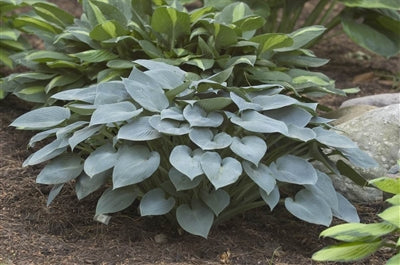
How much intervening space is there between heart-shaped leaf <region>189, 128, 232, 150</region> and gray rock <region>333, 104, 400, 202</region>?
1.06m

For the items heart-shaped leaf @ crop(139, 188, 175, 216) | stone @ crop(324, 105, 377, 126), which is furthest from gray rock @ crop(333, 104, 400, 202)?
heart-shaped leaf @ crop(139, 188, 175, 216)

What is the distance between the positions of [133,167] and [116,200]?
310 millimetres

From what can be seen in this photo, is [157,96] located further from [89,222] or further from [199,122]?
[89,222]

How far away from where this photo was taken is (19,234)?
3.55 meters

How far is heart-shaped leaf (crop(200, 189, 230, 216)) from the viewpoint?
3326 mm

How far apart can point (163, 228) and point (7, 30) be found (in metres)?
2.21

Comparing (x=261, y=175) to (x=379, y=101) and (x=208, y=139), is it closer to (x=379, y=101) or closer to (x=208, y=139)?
(x=208, y=139)

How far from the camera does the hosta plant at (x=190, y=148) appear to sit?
128 inches

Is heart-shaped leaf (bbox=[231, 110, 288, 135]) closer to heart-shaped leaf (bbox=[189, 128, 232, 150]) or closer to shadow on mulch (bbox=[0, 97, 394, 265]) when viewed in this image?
heart-shaped leaf (bbox=[189, 128, 232, 150])

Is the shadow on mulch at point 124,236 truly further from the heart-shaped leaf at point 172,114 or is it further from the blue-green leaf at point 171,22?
the blue-green leaf at point 171,22

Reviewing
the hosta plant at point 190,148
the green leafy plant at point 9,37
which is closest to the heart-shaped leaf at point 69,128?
the hosta plant at point 190,148

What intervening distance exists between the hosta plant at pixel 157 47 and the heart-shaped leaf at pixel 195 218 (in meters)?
1.04

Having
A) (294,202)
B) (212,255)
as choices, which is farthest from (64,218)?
(294,202)

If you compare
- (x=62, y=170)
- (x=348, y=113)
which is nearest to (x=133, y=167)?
(x=62, y=170)
